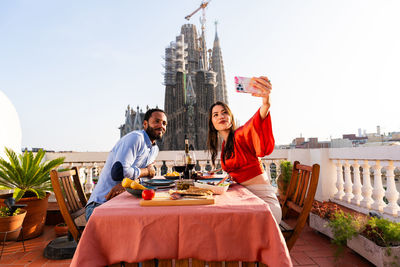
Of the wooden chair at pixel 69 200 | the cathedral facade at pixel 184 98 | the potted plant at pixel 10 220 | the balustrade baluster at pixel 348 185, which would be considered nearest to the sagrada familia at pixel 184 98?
the cathedral facade at pixel 184 98

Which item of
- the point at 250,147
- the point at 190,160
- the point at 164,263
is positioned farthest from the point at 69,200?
the point at 250,147

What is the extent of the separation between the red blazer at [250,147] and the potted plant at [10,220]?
294cm

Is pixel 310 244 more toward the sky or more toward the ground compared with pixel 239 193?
more toward the ground

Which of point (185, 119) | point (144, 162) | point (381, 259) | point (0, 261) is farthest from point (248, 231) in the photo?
point (185, 119)

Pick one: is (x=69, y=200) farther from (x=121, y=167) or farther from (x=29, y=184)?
(x=29, y=184)

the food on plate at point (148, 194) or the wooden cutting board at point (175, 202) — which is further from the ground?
the food on plate at point (148, 194)

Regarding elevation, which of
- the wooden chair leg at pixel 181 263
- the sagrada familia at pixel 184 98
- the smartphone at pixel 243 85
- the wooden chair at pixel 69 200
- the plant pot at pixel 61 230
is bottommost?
the plant pot at pixel 61 230

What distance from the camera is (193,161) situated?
6.23 ft

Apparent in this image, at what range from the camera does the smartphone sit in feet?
5.22

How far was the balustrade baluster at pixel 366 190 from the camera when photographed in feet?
12.0

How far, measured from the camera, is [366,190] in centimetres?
374

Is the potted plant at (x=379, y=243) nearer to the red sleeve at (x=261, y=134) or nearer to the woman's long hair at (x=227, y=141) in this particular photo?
the red sleeve at (x=261, y=134)

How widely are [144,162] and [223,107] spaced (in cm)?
108

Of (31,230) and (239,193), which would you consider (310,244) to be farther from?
(31,230)
